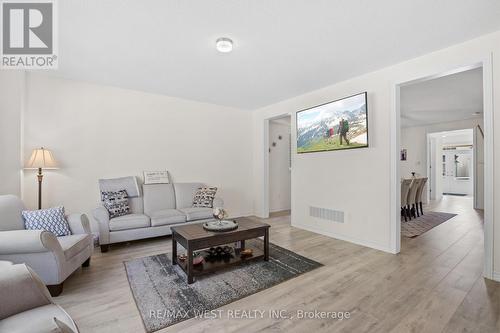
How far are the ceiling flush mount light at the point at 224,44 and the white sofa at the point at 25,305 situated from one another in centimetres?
247

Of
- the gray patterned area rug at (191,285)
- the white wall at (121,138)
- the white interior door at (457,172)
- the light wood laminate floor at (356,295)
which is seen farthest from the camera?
the white interior door at (457,172)

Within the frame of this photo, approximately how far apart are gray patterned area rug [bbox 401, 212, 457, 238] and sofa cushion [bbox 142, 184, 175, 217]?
4.17m

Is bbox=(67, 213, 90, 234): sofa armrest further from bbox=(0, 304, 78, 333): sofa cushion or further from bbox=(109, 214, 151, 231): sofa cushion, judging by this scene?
bbox=(0, 304, 78, 333): sofa cushion

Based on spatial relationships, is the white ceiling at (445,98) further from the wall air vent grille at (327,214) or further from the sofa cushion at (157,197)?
the sofa cushion at (157,197)

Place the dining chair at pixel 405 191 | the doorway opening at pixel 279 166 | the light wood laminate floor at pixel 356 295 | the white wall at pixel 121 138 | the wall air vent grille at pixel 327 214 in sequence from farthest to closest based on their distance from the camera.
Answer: the doorway opening at pixel 279 166 → the dining chair at pixel 405 191 → the wall air vent grille at pixel 327 214 → the white wall at pixel 121 138 → the light wood laminate floor at pixel 356 295

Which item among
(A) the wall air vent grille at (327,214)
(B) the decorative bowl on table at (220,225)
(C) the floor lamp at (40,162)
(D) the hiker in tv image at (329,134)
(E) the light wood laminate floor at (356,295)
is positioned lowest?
(E) the light wood laminate floor at (356,295)

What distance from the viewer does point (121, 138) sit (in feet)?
13.1

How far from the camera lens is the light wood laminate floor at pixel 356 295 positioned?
65.3 inches

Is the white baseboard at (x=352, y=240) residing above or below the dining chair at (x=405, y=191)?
below

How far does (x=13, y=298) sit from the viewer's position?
1.15 meters

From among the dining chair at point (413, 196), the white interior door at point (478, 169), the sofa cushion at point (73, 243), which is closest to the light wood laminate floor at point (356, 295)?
the sofa cushion at point (73, 243)

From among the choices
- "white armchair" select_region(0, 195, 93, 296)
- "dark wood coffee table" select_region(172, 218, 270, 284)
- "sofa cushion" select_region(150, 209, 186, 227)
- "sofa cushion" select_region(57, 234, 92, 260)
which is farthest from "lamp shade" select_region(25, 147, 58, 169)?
"dark wood coffee table" select_region(172, 218, 270, 284)

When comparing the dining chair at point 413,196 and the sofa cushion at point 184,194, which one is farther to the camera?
the dining chair at point 413,196

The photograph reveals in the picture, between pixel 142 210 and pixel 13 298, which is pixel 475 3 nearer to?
pixel 13 298
